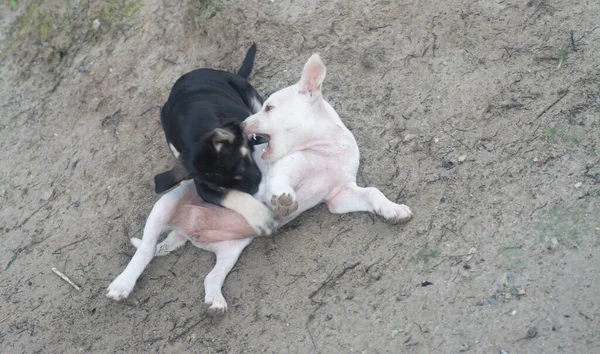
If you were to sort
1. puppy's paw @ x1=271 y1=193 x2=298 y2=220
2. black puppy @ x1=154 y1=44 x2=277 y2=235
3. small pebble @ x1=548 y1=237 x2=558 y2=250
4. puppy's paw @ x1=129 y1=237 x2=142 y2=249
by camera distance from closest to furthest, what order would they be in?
small pebble @ x1=548 y1=237 x2=558 y2=250 → puppy's paw @ x1=271 y1=193 x2=298 y2=220 → black puppy @ x1=154 y1=44 x2=277 y2=235 → puppy's paw @ x1=129 y1=237 x2=142 y2=249

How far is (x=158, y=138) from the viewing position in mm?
5910

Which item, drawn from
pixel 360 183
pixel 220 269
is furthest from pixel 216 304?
pixel 360 183

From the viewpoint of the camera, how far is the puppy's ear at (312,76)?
4641 millimetres

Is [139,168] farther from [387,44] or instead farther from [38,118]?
[387,44]

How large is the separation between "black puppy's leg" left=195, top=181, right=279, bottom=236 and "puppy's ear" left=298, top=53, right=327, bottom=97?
83cm

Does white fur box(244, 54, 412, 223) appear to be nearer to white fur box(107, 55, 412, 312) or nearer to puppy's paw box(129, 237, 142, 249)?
white fur box(107, 55, 412, 312)

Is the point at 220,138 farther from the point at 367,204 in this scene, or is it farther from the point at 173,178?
the point at 367,204

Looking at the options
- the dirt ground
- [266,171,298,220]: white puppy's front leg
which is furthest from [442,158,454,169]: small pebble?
[266,171,298,220]: white puppy's front leg

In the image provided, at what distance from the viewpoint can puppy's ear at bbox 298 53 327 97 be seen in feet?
15.2

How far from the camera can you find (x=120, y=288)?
4.68 metres

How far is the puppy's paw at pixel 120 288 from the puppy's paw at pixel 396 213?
1.75m

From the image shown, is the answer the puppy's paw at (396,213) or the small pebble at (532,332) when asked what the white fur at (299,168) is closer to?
the puppy's paw at (396,213)

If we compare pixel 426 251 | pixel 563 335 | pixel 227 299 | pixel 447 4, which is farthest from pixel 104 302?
pixel 447 4

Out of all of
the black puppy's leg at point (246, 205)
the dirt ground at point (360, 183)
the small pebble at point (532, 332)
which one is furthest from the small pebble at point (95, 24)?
the small pebble at point (532, 332)
